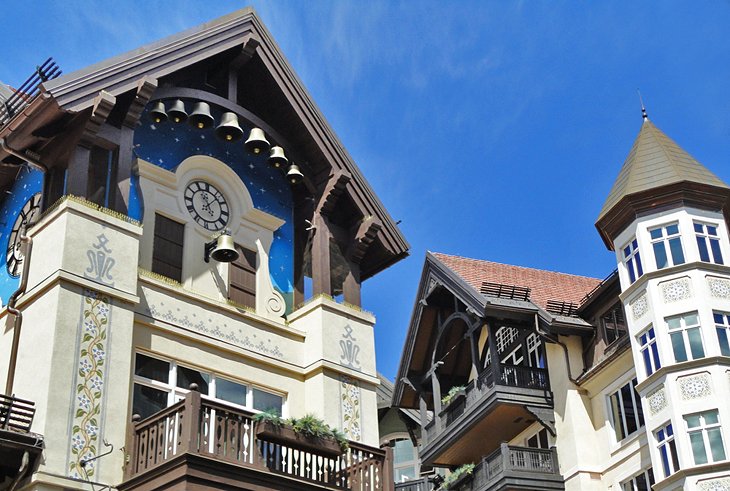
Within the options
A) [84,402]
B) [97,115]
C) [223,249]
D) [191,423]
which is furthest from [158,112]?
[191,423]

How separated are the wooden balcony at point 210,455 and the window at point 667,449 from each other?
12592 millimetres

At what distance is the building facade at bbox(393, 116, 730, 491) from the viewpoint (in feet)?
101

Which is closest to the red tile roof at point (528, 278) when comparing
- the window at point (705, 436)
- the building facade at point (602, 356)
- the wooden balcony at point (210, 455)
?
the building facade at point (602, 356)

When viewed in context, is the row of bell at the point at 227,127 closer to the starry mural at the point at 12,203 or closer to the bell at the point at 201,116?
the bell at the point at 201,116

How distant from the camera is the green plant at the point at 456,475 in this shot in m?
37.9

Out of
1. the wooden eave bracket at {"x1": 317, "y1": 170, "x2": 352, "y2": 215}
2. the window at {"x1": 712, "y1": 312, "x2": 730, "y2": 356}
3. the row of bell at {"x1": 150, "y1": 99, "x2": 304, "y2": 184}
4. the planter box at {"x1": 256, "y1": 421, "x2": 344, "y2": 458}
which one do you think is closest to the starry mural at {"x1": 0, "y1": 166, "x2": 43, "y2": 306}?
the row of bell at {"x1": 150, "y1": 99, "x2": 304, "y2": 184}

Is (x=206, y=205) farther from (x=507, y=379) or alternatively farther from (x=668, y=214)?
(x=507, y=379)

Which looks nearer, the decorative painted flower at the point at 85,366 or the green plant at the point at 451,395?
the decorative painted flower at the point at 85,366

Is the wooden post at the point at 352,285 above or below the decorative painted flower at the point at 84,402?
above

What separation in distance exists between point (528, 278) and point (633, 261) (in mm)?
9232

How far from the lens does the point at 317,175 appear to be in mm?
26188

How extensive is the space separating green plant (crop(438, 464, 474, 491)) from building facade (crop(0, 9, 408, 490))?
44.3ft

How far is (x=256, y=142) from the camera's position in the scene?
81.8ft

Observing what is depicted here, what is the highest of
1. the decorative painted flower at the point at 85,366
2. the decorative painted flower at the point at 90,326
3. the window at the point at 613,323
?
the window at the point at 613,323
